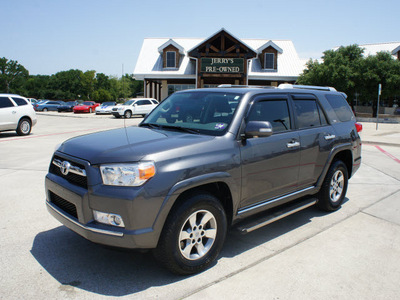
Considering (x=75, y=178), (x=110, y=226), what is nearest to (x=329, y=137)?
(x=110, y=226)

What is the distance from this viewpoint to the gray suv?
297cm

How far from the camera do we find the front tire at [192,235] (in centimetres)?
309

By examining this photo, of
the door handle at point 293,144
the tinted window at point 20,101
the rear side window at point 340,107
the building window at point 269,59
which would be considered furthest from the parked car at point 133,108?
the door handle at point 293,144

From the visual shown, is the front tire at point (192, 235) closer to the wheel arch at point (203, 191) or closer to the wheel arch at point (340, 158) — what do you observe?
the wheel arch at point (203, 191)

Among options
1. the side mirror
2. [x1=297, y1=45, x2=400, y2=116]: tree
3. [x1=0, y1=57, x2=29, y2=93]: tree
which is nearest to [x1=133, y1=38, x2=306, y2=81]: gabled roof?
[x1=297, y1=45, x2=400, y2=116]: tree

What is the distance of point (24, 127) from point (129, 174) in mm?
13801

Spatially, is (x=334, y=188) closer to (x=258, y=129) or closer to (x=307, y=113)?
(x=307, y=113)

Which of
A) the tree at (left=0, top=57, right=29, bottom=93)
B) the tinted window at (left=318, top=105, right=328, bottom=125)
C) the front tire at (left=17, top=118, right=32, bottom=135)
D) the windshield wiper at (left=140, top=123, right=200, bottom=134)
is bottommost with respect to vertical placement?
the front tire at (left=17, top=118, right=32, bottom=135)

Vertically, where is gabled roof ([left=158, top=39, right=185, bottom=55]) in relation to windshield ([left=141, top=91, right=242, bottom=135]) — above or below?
above

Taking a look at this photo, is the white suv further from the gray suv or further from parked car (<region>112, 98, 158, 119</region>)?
parked car (<region>112, 98, 158, 119</region>)

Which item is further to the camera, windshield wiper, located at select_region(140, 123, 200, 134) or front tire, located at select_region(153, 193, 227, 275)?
windshield wiper, located at select_region(140, 123, 200, 134)

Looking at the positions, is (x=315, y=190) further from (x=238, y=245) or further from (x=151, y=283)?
(x=151, y=283)

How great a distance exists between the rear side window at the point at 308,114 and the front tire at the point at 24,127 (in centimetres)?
1327

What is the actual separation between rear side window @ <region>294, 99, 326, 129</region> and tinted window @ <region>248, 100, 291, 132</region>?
26 centimetres
